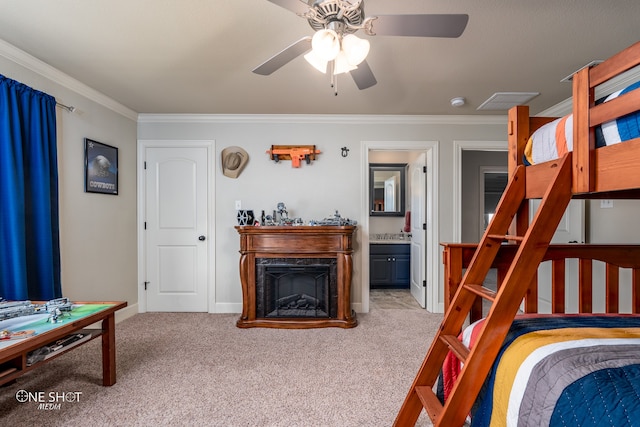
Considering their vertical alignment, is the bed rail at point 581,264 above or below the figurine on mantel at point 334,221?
below

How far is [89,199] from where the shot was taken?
9.99ft

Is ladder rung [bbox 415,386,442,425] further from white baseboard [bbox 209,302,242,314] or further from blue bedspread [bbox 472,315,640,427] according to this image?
white baseboard [bbox 209,302,242,314]

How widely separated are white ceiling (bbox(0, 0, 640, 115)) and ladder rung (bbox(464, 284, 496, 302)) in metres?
1.52

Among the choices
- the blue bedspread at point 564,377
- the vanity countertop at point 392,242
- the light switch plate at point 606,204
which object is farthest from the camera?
the vanity countertop at point 392,242

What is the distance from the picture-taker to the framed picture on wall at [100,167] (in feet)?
9.88

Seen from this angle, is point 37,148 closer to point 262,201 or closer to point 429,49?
point 262,201

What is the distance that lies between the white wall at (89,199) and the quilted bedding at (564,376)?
129 inches

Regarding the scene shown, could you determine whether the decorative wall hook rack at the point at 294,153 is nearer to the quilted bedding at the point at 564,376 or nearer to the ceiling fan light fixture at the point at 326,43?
the ceiling fan light fixture at the point at 326,43

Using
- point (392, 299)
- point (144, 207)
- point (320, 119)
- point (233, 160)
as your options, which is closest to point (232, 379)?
point (233, 160)

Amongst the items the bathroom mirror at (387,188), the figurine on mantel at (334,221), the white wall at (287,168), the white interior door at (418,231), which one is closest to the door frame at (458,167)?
the white wall at (287,168)

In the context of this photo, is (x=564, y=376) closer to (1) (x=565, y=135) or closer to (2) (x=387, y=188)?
(1) (x=565, y=135)

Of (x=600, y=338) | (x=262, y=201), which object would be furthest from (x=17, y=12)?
(x=600, y=338)

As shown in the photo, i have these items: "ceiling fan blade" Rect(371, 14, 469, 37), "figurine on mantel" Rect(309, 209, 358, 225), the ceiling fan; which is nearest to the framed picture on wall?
"figurine on mantel" Rect(309, 209, 358, 225)

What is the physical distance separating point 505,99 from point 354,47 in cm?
239
